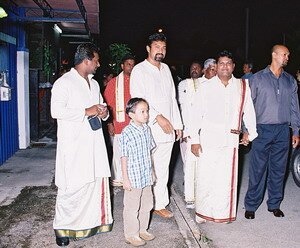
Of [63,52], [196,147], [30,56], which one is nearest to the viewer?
[196,147]

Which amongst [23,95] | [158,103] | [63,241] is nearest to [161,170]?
[158,103]

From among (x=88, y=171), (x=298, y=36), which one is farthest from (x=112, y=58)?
(x=298, y=36)

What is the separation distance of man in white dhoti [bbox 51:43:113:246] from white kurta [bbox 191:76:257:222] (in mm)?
1202

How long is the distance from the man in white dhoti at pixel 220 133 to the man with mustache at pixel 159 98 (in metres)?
0.33

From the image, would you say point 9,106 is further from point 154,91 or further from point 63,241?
point 63,241

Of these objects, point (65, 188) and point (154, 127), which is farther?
point (154, 127)

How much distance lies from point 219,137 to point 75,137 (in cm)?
165

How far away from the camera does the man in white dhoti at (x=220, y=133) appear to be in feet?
15.6

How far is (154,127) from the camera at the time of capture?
4887 mm

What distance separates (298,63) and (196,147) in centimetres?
2666

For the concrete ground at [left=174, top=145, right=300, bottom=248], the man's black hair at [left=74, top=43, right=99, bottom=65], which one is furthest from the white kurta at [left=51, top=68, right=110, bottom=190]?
the concrete ground at [left=174, top=145, right=300, bottom=248]

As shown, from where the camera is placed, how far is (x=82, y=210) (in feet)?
14.0

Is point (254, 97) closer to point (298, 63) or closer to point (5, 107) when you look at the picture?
point (5, 107)

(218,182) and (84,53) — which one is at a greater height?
(84,53)
